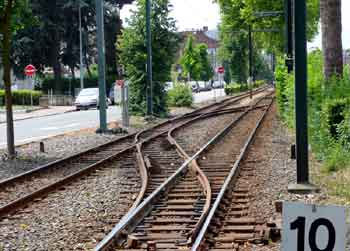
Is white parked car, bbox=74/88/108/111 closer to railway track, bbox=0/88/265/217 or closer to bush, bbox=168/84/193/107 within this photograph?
bush, bbox=168/84/193/107

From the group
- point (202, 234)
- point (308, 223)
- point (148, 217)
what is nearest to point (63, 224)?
point (148, 217)

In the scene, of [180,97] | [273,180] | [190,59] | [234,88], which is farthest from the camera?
[190,59]

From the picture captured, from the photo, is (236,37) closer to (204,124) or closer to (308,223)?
(204,124)

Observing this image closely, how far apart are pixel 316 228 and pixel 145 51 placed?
108 ft

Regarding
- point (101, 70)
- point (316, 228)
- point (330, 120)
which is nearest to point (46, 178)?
point (330, 120)

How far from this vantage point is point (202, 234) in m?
8.02

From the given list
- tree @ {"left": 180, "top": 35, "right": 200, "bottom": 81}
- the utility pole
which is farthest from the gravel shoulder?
tree @ {"left": 180, "top": 35, "right": 200, "bottom": 81}

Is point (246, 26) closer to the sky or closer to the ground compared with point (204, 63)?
closer to the sky

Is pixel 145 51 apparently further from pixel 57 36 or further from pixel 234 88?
pixel 234 88

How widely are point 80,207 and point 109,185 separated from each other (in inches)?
88.6

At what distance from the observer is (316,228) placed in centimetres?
396

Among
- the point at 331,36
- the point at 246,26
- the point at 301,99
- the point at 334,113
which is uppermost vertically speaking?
the point at 246,26

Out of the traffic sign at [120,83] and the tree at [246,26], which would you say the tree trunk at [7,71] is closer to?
the traffic sign at [120,83]

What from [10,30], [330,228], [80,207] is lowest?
[80,207]
